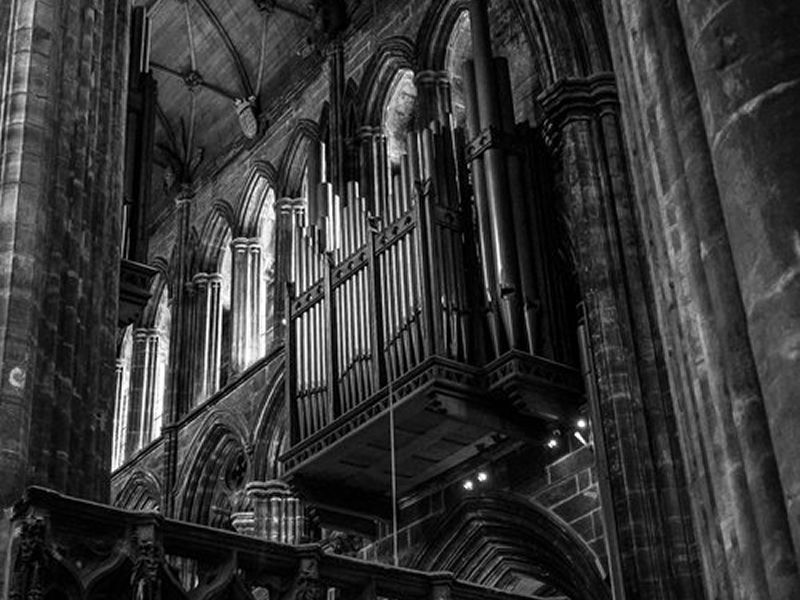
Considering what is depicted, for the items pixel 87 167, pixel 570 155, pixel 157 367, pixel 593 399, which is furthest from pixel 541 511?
pixel 157 367

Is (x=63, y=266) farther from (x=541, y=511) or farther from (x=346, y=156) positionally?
(x=346, y=156)

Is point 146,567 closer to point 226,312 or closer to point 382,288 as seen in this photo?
point 382,288

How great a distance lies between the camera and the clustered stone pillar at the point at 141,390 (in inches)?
925

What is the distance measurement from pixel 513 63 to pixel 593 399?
596 cm

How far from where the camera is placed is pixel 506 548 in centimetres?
1688

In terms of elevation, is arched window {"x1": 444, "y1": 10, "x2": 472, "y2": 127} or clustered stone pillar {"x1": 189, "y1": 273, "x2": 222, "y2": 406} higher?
arched window {"x1": 444, "y1": 10, "x2": 472, "y2": 127}

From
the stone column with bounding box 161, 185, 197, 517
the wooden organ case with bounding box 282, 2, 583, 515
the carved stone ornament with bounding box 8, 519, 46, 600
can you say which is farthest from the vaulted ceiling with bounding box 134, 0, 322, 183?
the carved stone ornament with bounding box 8, 519, 46, 600

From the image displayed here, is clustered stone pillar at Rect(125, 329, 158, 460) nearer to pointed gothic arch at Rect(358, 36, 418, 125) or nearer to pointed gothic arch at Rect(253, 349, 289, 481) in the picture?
pointed gothic arch at Rect(253, 349, 289, 481)

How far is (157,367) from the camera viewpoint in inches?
954

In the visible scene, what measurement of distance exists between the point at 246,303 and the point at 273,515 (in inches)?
180

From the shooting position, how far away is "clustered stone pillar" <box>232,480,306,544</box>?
18750mm

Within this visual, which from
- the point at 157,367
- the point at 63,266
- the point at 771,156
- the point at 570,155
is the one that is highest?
the point at 157,367

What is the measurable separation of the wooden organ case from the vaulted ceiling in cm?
601

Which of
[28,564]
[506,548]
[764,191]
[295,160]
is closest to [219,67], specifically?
[295,160]
